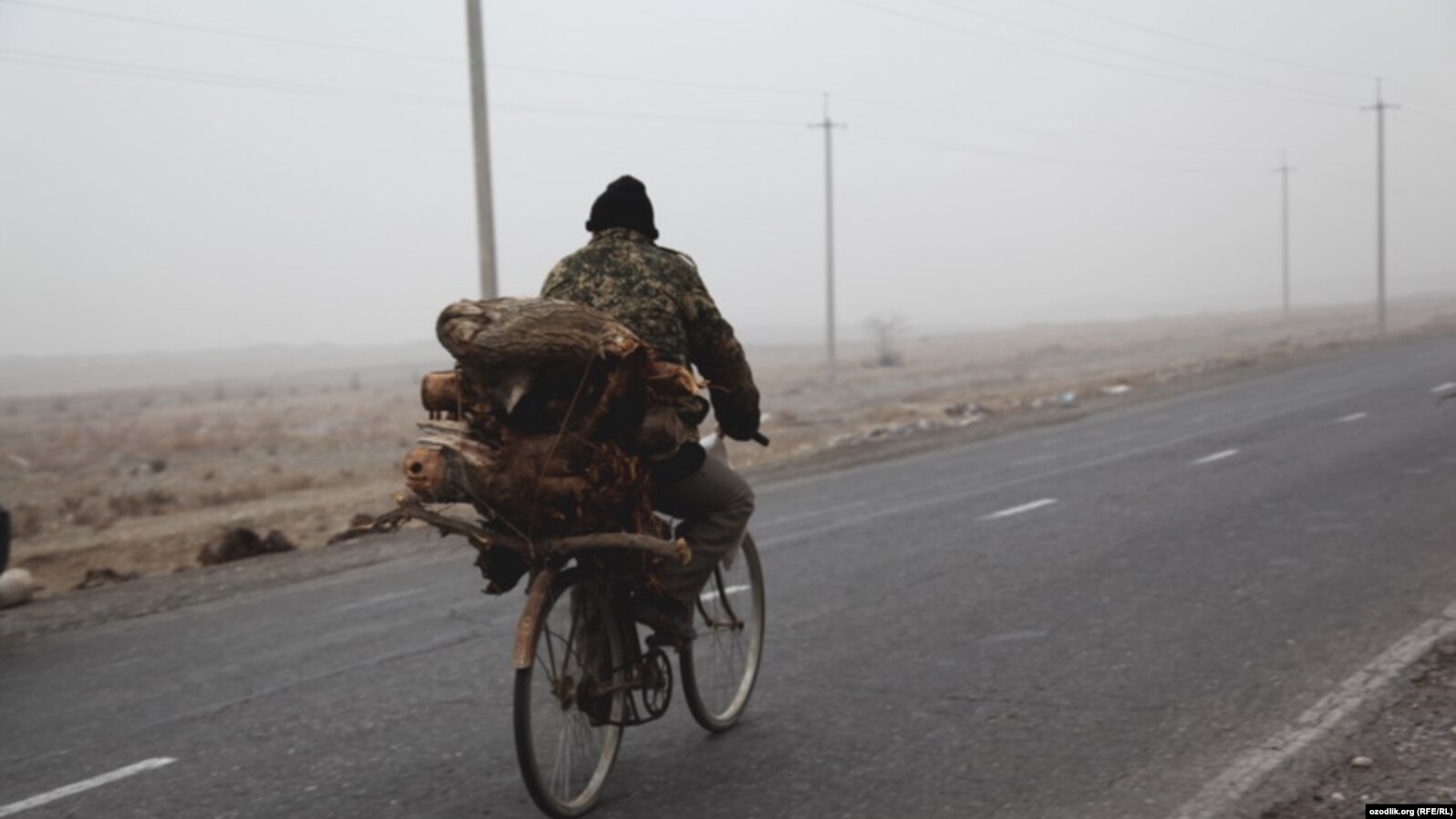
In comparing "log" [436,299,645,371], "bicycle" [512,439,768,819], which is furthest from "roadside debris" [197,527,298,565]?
"log" [436,299,645,371]

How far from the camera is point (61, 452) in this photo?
38281 mm

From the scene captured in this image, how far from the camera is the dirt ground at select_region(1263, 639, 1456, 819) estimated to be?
15.7 feet

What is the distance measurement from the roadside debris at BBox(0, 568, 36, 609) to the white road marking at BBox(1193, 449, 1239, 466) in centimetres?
1152

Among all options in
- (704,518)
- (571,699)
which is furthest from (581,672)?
(704,518)

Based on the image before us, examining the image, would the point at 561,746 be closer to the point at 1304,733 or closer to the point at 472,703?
the point at 472,703

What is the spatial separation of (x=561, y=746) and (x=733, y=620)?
1.38 meters

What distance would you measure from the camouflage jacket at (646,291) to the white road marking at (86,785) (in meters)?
2.72

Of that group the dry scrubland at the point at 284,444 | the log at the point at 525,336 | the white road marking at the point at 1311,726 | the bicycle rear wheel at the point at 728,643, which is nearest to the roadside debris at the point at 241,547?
the dry scrubland at the point at 284,444

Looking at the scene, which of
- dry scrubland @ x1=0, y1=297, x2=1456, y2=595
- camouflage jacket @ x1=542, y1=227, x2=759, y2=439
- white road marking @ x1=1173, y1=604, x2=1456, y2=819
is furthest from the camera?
dry scrubland @ x1=0, y1=297, x2=1456, y2=595

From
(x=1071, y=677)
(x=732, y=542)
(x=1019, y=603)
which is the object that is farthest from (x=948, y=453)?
(x=732, y=542)

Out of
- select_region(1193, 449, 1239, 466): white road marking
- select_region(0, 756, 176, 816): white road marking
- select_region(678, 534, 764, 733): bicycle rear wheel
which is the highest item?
select_region(678, 534, 764, 733): bicycle rear wheel

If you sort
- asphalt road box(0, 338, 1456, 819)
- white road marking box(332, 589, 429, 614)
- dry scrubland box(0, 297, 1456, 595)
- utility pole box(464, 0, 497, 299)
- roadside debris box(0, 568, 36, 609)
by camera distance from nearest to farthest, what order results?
1. asphalt road box(0, 338, 1456, 819)
2. white road marking box(332, 589, 429, 614)
3. roadside debris box(0, 568, 36, 609)
4. dry scrubland box(0, 297, 1456, 595)
5. utility pole box(464, 0, 497, 299)

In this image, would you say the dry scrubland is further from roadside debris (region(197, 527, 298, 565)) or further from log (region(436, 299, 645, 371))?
log (region(436, 299, 645, 371))

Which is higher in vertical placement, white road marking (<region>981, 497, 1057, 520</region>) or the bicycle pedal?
the bicycle pedal
